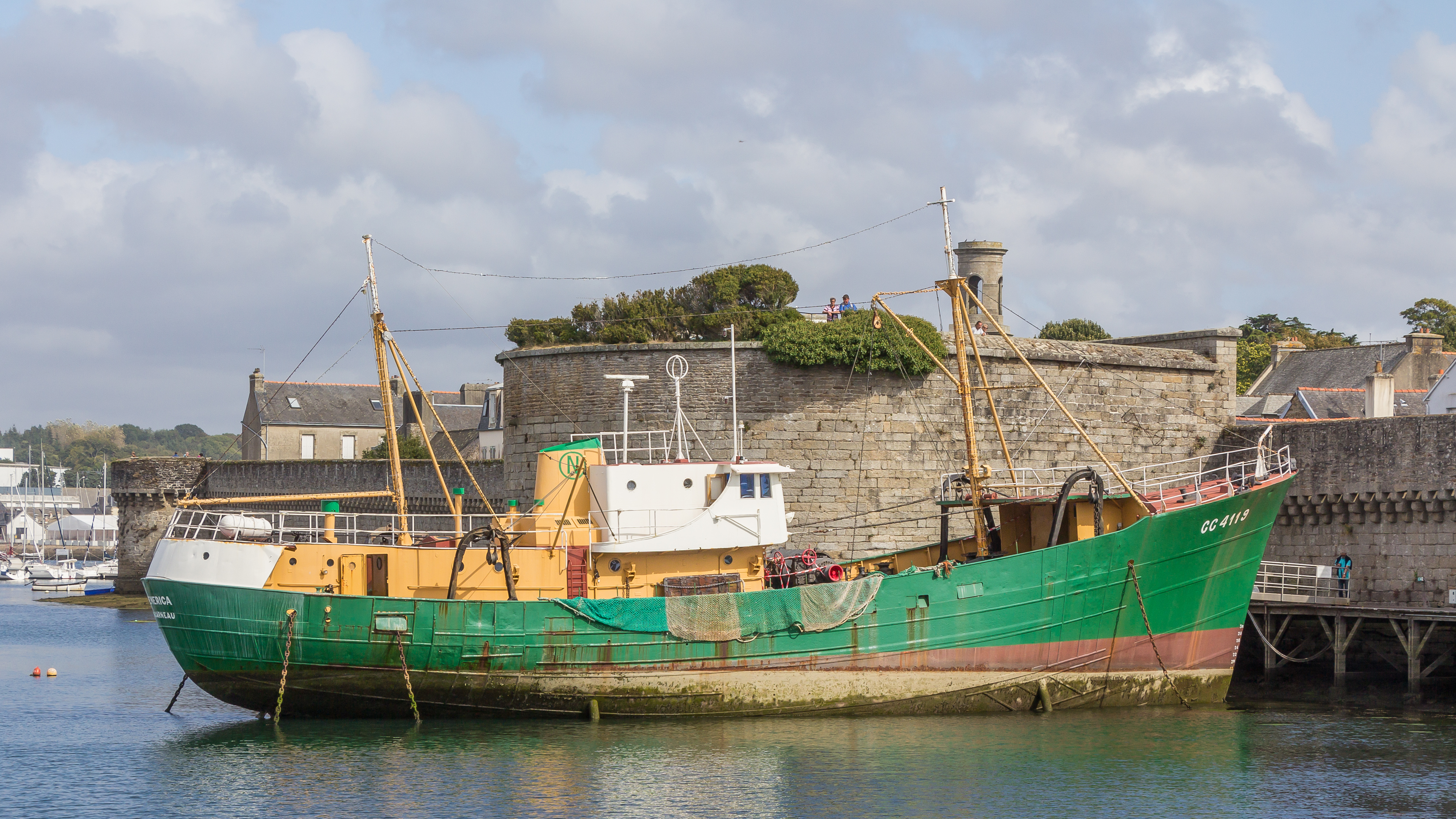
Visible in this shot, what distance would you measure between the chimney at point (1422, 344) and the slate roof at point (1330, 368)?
0.94ft

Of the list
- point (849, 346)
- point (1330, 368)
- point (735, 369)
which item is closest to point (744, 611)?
point (735, 369)

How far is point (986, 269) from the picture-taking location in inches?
1403

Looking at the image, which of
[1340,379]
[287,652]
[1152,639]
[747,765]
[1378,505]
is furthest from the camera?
[1340,379]

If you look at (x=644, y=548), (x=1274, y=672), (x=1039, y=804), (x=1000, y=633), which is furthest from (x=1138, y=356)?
(x=1039, y=804)

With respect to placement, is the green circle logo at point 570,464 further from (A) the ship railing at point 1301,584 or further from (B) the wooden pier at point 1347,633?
(A) the ship railing at point 1301,584

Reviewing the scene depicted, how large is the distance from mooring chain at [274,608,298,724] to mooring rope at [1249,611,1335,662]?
15.6 metres

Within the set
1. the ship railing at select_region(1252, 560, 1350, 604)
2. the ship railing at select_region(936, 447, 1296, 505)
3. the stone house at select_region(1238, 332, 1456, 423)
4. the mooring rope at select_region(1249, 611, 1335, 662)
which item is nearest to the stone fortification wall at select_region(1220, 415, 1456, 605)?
the ship railing at select_region(1252, 560, 1350, 604)

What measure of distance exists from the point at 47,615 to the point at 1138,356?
34.1 meters

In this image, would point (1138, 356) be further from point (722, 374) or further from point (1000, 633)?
point (1000, 633)

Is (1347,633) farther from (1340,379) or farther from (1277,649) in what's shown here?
(1340,379)

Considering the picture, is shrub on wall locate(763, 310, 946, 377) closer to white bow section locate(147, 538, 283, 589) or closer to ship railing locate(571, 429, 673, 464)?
ship railing locate(571, 429, 673, 464)

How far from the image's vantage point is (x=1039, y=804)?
52.3ft

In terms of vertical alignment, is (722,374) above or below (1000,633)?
above

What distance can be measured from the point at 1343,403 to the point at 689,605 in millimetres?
26771
